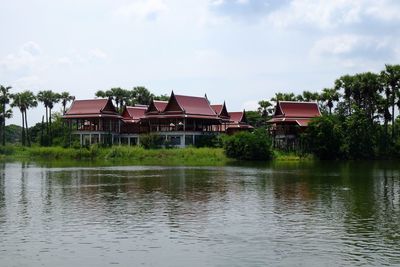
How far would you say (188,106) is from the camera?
257ft

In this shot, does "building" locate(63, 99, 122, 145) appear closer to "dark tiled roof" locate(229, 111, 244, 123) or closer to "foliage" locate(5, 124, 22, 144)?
"dark tiled roof" locate(229, 111, 244, 123)

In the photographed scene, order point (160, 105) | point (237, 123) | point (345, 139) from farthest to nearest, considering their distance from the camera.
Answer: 1. point (237, 123)
2. point (160, 105)
3. point (345, 139)

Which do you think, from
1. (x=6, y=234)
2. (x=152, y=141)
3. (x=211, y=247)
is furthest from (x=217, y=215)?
(x=152, y=141)

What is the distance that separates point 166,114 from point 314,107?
20.0 m

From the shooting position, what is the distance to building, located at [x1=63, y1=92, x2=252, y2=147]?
252 feet

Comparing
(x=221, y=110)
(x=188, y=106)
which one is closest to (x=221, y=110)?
(x=221, y=110)

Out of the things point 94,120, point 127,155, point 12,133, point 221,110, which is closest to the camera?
point 127,155

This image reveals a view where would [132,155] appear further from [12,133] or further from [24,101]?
[12,133]

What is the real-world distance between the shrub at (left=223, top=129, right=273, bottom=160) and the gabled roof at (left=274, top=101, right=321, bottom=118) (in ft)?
26.9

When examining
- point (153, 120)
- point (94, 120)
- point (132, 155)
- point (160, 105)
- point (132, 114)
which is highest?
point (160, 105)

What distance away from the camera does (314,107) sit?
2982 inches

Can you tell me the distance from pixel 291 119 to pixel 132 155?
828 inches

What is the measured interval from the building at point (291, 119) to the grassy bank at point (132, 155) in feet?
18.8

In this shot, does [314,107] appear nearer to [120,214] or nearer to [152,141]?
[152,141]
